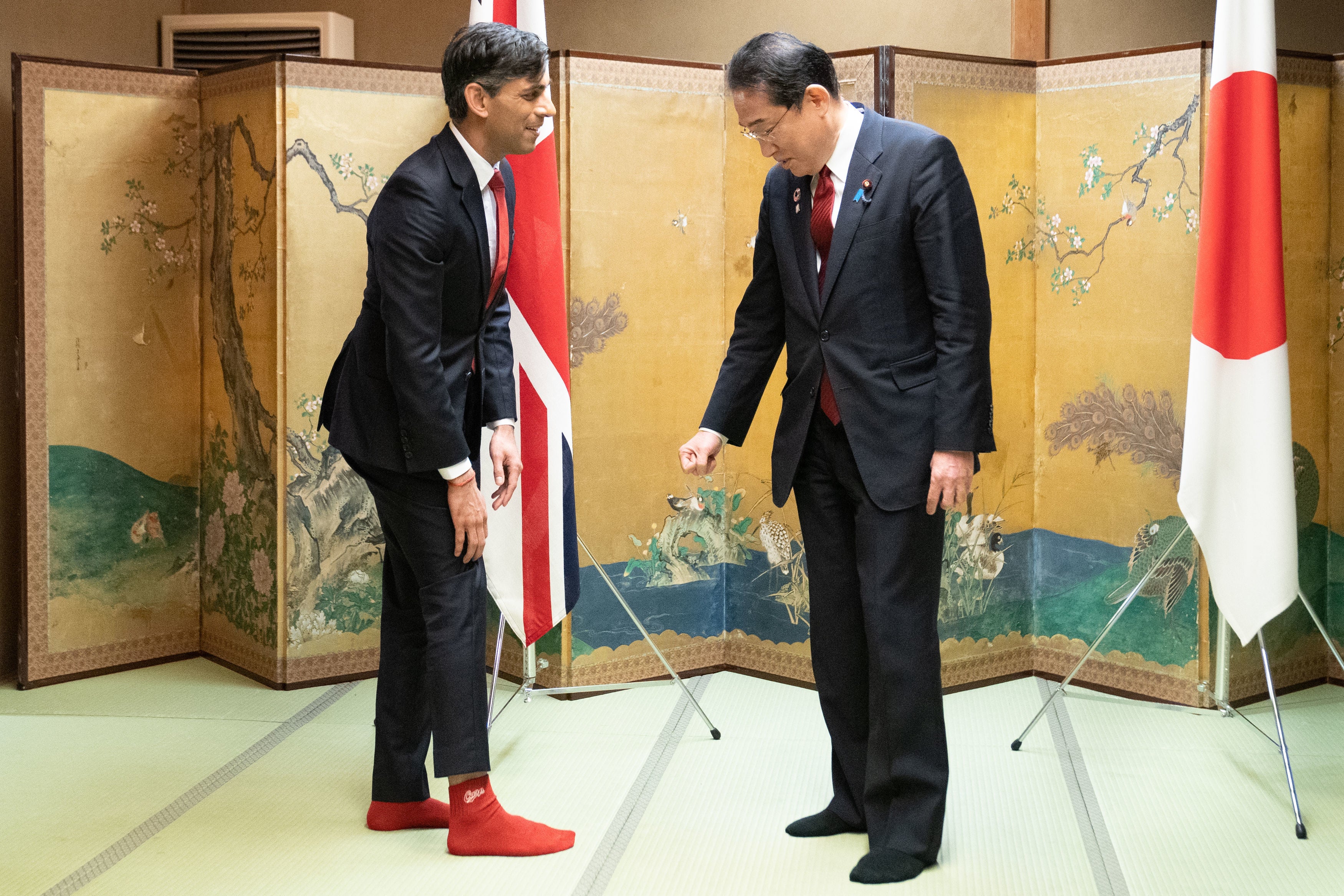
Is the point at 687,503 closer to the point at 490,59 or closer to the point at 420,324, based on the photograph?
the point at 420,324

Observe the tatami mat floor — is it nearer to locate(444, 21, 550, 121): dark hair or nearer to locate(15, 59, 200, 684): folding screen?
locate(15, 59, 200, 684): folding screen

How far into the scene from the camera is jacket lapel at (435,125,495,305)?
224 centimetres

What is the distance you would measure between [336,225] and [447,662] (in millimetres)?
1583

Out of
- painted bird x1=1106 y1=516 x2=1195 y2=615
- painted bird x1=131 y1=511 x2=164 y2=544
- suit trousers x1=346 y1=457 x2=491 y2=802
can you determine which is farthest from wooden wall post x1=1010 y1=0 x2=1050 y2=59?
painted bird x1=131 y1=511 x2=164 y2=544

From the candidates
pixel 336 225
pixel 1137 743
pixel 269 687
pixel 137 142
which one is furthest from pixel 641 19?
pixel 1137 743

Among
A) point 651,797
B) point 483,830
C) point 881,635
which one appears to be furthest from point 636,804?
point 881,635

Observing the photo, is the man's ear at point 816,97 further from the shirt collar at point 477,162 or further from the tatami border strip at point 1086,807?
the tatami border strip at point 1086,807

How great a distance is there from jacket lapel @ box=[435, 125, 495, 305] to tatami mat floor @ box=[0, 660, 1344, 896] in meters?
1.11

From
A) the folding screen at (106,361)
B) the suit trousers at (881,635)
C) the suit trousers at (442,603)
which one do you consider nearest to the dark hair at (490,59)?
the suit trousers at (442,603)

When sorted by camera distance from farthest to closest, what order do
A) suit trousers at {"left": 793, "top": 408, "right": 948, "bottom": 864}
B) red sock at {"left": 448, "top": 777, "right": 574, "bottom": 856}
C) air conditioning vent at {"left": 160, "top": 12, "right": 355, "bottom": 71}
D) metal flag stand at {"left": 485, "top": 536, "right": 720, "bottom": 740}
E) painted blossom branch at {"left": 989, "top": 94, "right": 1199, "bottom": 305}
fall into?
air conditioning vent at {"left": 160, "top": 12, "right": 355, "bottom": 71}, painted blossom branch at {"left": 989, "top": 94, "right": 1199, "bottom": 305}, metal flag stand at {"left": 485, "top": 536, "right": 720, "bottom": 740}, red sock at {"left": 448, "top": 777, "right": 574, "bottom": 856}, suit trousers at {"left": 793, "top": 408, "right": 948, "bottom": 864}

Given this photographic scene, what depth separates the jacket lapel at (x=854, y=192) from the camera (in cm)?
221

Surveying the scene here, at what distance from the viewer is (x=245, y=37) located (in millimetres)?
4211

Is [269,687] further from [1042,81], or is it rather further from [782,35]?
[1042,81]

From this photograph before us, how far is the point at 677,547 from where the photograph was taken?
11.6 feet
